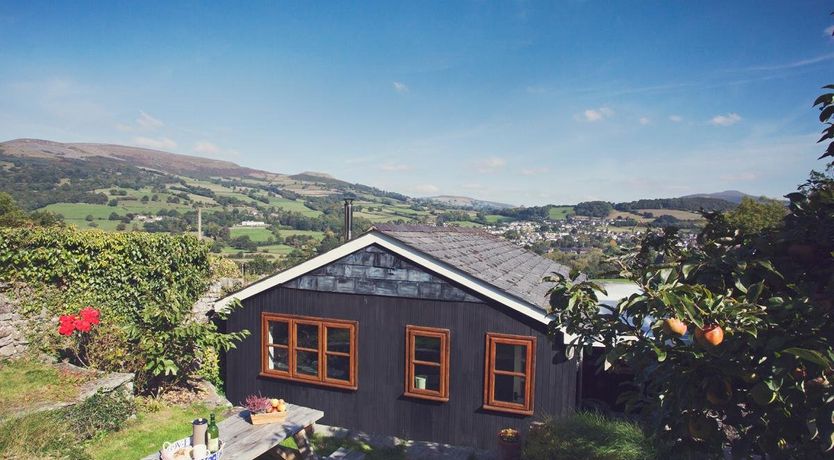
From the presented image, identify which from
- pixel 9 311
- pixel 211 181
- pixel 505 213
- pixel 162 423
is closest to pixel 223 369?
pixel 162 423

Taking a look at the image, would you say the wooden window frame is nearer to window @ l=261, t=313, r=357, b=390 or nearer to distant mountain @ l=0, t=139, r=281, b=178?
window @ l=261, t=313, r=357, b=390

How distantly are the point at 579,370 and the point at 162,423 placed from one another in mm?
7486

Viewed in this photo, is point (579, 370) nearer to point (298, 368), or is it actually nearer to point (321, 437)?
point (321, 437)

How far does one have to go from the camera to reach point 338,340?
9.20 metres

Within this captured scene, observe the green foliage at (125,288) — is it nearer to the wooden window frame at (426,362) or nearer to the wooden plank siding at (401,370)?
the wooden plank siding at (401,370)

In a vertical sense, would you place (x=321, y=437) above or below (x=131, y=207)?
below

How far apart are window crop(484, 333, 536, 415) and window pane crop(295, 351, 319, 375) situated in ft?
11.7

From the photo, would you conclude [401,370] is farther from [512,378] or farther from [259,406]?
[259,406]

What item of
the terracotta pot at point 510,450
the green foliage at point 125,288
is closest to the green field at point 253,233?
the green foliage at point 125,288

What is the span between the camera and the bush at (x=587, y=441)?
17.9ft

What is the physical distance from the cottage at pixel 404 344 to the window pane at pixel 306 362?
0.02 meters

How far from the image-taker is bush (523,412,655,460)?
547 cm

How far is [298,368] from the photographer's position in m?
9.43

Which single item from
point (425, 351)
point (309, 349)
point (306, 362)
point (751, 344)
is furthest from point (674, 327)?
point (306, 362)
